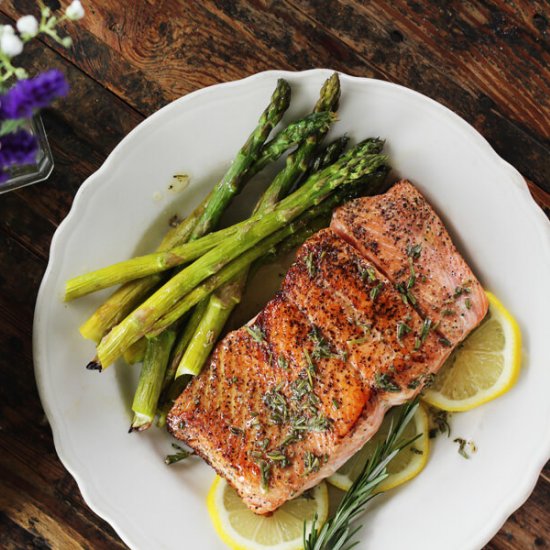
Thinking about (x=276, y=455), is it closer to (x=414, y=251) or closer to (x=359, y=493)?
(x=359, y=493)

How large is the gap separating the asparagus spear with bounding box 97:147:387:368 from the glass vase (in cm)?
94

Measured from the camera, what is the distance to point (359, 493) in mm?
3375

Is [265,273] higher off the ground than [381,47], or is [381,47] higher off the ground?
[381,47]

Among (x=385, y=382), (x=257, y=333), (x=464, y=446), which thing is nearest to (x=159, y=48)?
(x=257, y=333)

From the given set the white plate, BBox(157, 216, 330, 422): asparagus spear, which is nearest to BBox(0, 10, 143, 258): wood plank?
the white plate

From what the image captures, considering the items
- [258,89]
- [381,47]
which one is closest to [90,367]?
[258,89]

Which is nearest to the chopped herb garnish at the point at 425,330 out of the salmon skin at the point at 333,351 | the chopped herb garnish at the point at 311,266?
the salmon skin at the point at 333,351

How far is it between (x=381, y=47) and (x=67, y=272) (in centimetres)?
204

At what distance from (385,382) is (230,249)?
977mm

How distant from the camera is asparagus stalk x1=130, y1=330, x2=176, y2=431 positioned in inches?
139

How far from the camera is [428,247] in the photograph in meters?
3.43

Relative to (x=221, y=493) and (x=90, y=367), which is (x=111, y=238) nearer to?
(x=90, y=367)

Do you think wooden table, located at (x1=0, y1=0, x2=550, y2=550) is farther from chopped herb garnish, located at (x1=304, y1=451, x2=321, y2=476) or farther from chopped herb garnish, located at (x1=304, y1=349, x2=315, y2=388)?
chopped herb garnish, located at (x1=304, y1=349, x2=315, y2=388)

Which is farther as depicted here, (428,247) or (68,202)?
(68,202)
